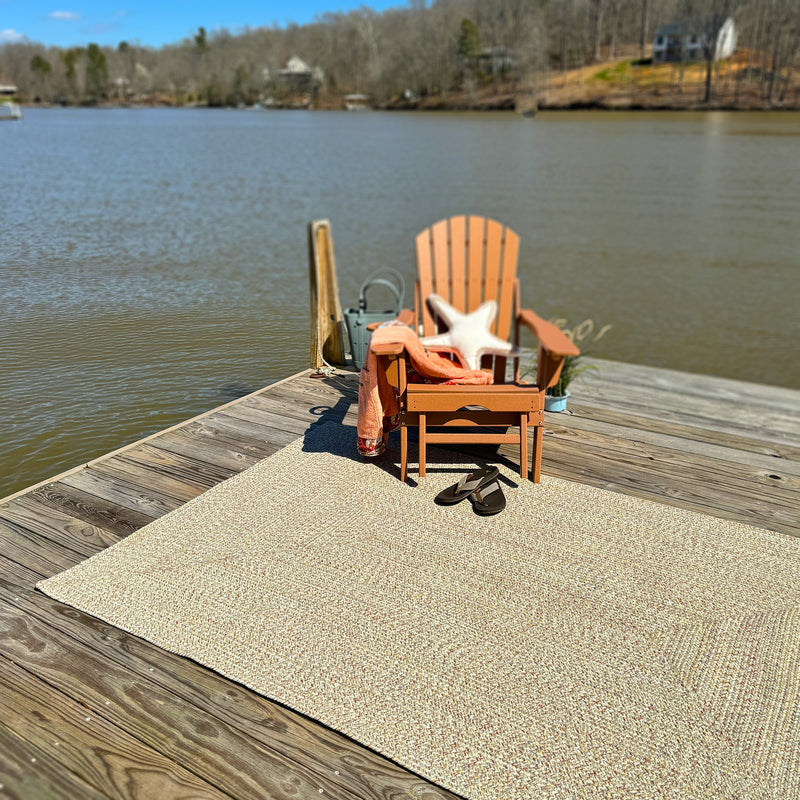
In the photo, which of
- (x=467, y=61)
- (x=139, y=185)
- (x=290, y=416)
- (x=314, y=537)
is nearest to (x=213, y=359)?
(x=290, y=416)

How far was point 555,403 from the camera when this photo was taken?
3436 millimetres

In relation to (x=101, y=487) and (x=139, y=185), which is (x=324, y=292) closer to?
(x=101, y=487)

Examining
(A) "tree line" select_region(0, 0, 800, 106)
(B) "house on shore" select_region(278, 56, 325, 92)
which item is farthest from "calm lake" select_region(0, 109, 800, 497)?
(B) "house on shore" select_region(278, 56, 325, 92)

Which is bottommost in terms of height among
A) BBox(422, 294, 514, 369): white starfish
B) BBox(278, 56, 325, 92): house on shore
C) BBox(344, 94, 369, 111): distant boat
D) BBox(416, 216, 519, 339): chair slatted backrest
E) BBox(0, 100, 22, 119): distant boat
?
BBox(422, 294, 514, 369): white starfish

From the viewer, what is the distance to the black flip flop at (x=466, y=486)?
2566 mm

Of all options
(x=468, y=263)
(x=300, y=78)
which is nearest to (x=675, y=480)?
(x=468, y=263)

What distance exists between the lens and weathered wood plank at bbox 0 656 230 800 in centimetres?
142

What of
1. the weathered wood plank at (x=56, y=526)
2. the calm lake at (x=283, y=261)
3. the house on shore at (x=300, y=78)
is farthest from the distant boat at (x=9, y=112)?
the weathered wood plank at (x=56, y=526)

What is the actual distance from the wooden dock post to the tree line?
43818mm

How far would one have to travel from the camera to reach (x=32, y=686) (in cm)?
168

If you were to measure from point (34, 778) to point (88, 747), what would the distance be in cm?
11

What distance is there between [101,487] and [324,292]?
1.79 metres

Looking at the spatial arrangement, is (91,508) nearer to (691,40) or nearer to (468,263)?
(468,263)

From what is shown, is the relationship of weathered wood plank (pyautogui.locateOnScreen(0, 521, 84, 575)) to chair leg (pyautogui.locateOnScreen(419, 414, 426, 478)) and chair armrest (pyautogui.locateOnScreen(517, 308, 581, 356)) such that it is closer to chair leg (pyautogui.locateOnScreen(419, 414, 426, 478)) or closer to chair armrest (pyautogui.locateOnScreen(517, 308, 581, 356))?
chair leg (pyautogui.locateOnScreen(419, 414, 426, 478))
